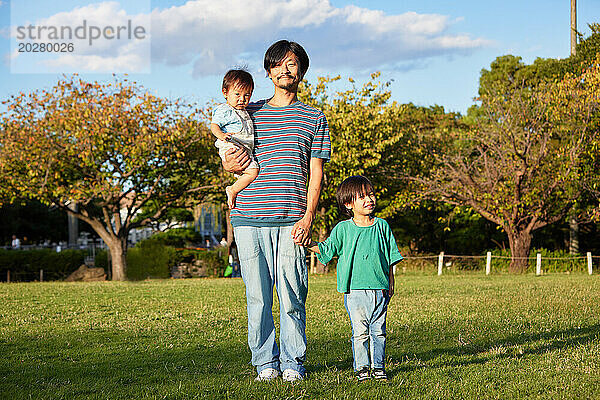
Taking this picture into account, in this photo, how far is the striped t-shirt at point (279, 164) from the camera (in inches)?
183

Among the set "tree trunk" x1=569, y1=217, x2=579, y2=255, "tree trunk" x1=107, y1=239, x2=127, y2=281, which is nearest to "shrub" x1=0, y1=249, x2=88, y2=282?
"tree trunk" x1=107, y1=239, x2=127, y2=281

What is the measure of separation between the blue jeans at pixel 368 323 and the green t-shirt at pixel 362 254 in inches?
3.2

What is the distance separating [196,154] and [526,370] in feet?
69.1

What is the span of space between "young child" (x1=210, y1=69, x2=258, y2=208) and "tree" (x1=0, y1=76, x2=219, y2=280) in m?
18.4

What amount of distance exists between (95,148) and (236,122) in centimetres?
1889

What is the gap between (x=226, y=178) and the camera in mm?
Result: 24812

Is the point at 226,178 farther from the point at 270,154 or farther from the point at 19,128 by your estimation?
the point at 270,154

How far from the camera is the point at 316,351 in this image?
20.6 feet

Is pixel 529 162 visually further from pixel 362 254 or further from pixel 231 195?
pixel 231 195

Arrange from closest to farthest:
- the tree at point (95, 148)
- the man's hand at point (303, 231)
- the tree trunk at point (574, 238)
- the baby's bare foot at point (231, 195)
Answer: the man's hand at point (303, 231), the baby's bare foot at point (231, 195), the tree at point (95, 148), the tree trunk at point (574, 238)

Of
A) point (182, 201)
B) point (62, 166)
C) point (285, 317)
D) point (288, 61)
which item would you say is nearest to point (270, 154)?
point (288, 61)

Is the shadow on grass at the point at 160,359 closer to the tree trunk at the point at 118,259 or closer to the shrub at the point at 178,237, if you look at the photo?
the tree trunk at the point at 118,259

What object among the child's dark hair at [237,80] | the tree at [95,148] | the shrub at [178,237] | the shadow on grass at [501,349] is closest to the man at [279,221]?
the child's dark hair at [237,80]

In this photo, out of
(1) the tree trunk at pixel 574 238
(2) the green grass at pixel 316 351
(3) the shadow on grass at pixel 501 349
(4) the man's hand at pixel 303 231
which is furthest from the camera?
(1) the tree trunk at pixel 574 238
